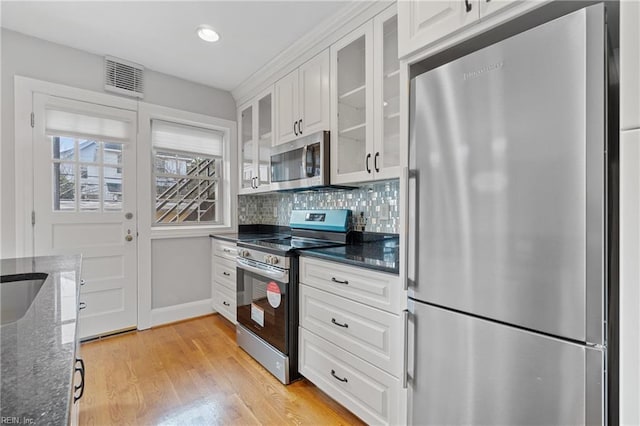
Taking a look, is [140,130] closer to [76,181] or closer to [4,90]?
[76,181]

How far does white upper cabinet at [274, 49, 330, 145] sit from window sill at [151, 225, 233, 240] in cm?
128

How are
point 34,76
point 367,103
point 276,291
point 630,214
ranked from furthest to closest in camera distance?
point 34,76, point 276,291, point 367,103, point 630,214

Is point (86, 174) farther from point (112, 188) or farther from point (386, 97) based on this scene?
point (386, 97)

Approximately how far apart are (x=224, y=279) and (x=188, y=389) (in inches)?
47.1

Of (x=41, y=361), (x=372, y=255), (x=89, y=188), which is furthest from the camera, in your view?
(x=89, y=188)

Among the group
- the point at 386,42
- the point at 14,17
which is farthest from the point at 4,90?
the point at 386,42

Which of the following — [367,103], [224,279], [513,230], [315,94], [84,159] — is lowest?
[224,279]

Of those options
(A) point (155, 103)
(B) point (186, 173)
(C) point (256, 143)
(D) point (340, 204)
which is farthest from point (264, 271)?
(A) point (155, 103)

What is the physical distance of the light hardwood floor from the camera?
66.7 inches

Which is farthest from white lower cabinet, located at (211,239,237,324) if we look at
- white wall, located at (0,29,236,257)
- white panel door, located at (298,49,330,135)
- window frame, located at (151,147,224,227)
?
white wall, located at (0,29,236,257)

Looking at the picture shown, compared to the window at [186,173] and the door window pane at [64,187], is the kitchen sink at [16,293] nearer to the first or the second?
the door window pane at [64,187]

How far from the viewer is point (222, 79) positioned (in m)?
3.13

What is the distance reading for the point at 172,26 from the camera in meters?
2.22

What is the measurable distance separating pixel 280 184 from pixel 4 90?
7.20 feet
